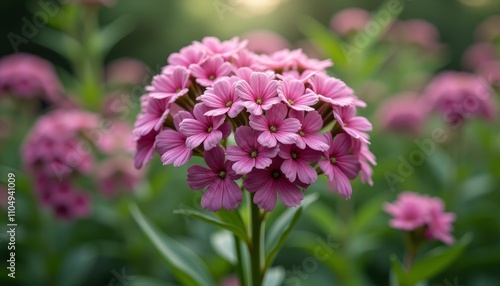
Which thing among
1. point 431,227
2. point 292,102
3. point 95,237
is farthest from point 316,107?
point 95,237

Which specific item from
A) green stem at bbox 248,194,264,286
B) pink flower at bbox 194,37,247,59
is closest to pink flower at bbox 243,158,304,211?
green stem at bbox 248,194,264,286

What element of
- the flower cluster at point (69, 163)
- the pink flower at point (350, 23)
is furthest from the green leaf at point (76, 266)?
the pink flower at point (350, 23)

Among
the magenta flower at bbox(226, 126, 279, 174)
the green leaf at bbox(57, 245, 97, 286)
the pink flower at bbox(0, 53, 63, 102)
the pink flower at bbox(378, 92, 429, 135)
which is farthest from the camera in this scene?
the pink flower at bbox(378, 92, 429, 135)

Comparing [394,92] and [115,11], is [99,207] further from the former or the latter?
[115,11]

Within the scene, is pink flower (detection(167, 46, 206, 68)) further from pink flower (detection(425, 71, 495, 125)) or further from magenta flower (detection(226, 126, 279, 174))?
pink flower (detection(425, 71, 495, 125))

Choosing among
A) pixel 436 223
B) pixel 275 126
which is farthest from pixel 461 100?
pixel 275 126

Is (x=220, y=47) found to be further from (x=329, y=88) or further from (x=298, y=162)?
(x=298, y=162)

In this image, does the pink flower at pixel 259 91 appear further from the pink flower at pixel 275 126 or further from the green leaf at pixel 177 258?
the green leaf at pixel 177 258
